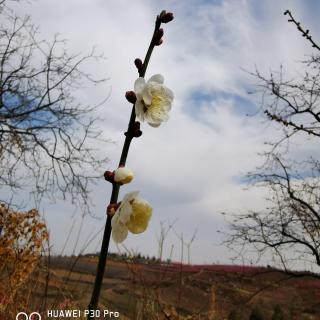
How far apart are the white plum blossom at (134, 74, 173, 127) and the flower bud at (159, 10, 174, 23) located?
0.16m

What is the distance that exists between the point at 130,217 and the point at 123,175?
12 centimetres

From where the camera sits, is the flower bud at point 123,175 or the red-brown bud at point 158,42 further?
the red-brown bud at point 158,42

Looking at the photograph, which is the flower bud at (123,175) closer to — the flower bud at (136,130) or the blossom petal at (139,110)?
the flower bud at (136,130)

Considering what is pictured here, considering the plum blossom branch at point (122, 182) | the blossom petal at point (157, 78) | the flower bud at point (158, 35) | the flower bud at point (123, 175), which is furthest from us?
the blossom petal at point (157, 78)

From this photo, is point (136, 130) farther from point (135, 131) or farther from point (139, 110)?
point (139, 110)

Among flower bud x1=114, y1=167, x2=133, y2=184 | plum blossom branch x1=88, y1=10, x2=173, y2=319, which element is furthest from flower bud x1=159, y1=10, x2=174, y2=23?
flower bud x1=114, y1=167, x2=133, y2=184

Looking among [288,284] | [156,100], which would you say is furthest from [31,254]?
[288,284]

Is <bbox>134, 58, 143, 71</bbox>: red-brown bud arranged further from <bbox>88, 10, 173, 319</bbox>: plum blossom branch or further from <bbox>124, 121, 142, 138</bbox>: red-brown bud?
<bbox>124, 121, 142, 138</bbox>: red-brown bud

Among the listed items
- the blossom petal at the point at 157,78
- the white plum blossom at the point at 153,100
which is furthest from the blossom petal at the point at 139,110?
the blossom petal at the point at 157,78

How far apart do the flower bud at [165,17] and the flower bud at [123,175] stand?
423 millimetres

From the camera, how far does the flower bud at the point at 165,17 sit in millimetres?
1137

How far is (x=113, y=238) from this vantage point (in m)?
0.97

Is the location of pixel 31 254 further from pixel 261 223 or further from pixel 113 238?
pixel 261 223

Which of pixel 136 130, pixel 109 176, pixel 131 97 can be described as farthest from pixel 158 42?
pixel 109 176
